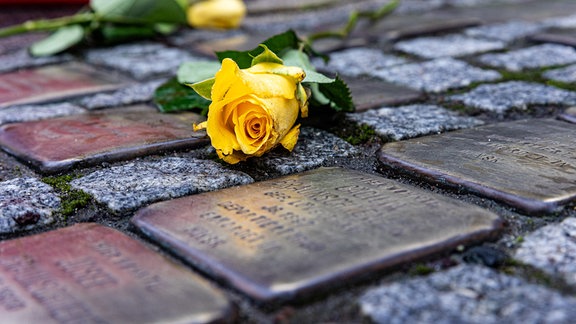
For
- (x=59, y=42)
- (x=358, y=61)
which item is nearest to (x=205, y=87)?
(x=358, y=61)

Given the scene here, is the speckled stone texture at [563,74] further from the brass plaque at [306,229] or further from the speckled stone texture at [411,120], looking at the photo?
the brass plaque at [306,229]

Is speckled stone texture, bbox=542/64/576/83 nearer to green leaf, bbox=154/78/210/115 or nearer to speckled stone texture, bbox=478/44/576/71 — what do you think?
speckled stone texture, bbox=478/44/576/71

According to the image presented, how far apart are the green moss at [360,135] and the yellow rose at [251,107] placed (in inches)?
9.2

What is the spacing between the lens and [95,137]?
1597 mm

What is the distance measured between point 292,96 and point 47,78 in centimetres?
114

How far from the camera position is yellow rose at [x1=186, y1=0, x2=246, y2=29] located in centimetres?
288

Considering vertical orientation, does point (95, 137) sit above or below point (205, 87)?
below

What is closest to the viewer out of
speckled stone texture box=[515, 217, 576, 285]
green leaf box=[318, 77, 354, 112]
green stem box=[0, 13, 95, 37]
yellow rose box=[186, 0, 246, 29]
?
speckled stone texture box=[515, 217, 576, 285]

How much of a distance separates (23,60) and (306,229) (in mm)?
1721

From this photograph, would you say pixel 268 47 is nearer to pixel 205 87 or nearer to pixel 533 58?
pixel 205 87

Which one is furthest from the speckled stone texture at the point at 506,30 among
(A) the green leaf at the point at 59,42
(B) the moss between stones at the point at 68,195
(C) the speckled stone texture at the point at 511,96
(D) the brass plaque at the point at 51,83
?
(B) the moss between stones at the point at 68,195

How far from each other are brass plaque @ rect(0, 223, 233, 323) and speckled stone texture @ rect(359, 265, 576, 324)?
195 millimetres

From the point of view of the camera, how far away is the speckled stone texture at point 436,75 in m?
2.01

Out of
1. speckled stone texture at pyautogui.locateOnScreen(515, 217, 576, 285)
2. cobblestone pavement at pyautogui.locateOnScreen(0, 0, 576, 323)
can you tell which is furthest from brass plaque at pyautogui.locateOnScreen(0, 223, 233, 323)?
speckled stone texture at pyautogui.locateOnScreen(515, 217, 576, 285)
